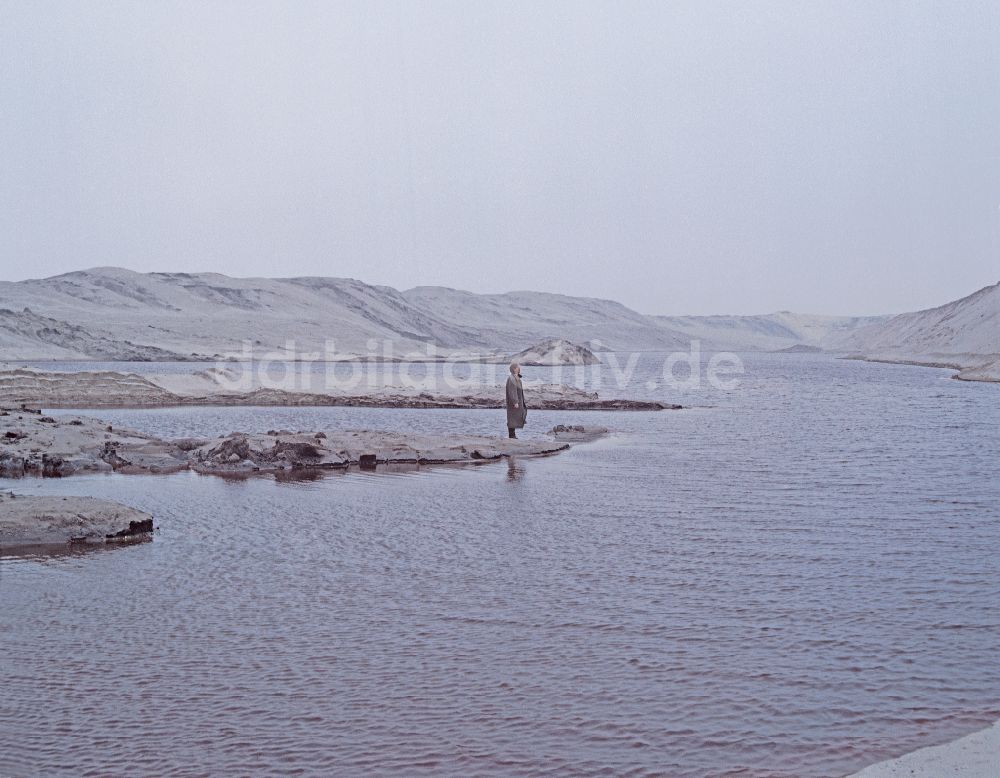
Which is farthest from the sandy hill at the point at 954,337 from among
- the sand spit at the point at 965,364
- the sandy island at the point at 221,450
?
the sandy island at the point at 221,450

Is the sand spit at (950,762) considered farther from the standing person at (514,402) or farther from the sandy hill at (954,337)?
the sandy hill at (954,337)

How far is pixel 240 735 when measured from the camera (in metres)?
5.75

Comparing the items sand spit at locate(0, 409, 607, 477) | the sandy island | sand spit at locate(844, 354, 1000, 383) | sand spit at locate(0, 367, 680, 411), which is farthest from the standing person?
sand spit at locate(844, 354, 1000, 383)

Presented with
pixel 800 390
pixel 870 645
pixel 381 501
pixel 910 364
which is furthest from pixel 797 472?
pixel 910 364

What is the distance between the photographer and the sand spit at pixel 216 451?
1770 centimetres

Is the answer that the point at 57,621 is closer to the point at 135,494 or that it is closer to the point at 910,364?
the point at 135,494

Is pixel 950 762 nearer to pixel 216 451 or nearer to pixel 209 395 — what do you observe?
pixel 216 451

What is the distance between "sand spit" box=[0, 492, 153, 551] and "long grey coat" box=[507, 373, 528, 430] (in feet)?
36.2

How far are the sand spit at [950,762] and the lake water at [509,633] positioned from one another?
0.52 ft

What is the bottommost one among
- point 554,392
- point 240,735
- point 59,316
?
point 240,735

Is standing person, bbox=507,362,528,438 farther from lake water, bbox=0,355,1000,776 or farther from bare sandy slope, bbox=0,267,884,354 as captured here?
bare sandy slope, bbox=0,267,884,354

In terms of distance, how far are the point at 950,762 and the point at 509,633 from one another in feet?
10.9

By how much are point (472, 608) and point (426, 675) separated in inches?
64.7

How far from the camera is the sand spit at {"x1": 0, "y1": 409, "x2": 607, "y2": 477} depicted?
1770 cm
